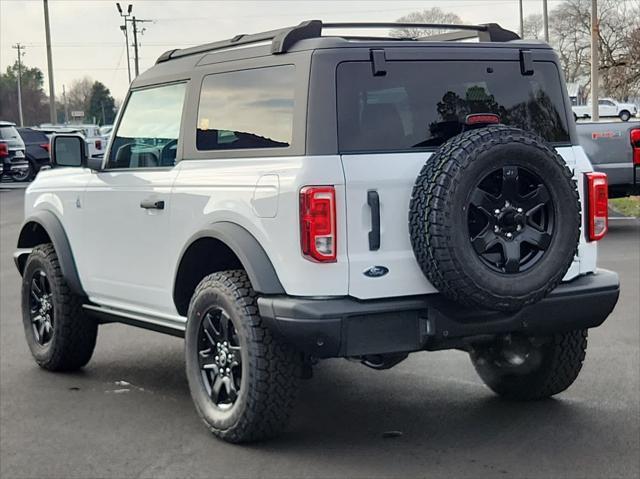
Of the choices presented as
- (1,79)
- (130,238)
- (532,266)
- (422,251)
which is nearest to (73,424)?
(130,238)

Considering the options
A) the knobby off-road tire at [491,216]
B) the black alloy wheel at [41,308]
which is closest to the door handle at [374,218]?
the knobby off-road tire at [491,216]

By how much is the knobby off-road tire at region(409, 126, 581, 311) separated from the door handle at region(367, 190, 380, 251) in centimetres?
15

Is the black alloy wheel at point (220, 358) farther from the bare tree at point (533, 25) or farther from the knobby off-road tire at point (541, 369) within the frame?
the bare tree at point (533, 25)

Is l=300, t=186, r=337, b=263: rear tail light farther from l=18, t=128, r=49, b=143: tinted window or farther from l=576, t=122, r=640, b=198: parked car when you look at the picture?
l=18, t=128, r=49, b=143: tinted window

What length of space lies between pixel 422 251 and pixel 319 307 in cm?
52

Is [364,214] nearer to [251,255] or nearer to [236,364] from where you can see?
[251,255]

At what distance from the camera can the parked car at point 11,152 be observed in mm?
31828

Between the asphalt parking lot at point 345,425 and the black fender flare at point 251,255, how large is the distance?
32.7 inches

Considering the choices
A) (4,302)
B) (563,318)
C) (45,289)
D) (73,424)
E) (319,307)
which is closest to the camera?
(319,307)

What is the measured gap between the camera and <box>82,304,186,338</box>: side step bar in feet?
19.6

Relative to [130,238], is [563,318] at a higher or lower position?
lower

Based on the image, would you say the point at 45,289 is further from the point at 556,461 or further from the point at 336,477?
the point at 556,461

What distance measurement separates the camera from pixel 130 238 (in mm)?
6203

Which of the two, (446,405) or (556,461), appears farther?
(446,405)
